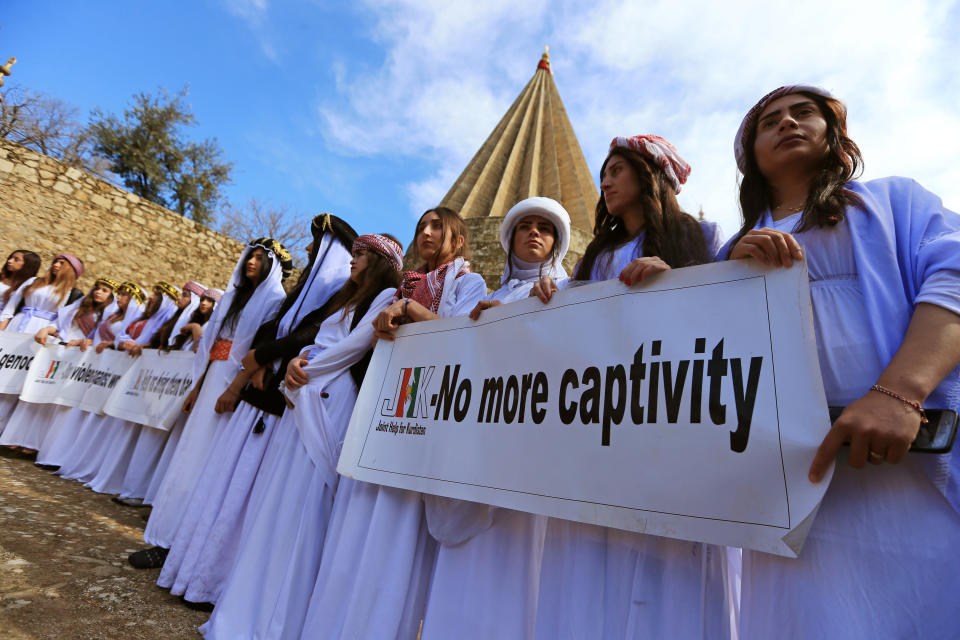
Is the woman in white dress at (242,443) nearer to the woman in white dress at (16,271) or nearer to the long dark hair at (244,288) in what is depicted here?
the long dark hair at (244,288)

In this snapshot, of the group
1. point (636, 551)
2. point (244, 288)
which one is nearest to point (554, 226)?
point (636, 551)

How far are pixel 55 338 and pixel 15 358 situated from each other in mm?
494

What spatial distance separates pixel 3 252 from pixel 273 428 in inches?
364

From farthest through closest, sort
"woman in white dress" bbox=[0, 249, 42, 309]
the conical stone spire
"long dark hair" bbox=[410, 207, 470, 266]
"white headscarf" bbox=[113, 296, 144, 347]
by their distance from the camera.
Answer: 1. the conical stone spire
2. "woman in white dress" bbox=[0, 249, 42, 309]
3. "white headscarf" bbox=[113, 296, 144, 347]
4. "long dark hair" bbox=[410, 207, 470, 266]

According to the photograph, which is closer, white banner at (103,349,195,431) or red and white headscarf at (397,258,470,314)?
red and white headscarf at (397,258,470,314)

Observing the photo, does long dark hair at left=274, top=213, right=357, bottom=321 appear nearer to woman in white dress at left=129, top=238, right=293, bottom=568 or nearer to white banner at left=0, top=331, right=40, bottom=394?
woman in white dress at left=129, top=238, right=293, bottom=568

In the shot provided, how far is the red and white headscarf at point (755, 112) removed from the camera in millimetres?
1312

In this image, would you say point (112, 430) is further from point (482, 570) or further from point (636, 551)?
point (636, 551)

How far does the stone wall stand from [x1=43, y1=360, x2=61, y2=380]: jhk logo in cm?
506

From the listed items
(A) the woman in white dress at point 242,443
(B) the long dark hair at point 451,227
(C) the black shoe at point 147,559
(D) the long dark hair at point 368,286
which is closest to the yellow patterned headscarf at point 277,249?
(A) the woman in white dress at point 242,443

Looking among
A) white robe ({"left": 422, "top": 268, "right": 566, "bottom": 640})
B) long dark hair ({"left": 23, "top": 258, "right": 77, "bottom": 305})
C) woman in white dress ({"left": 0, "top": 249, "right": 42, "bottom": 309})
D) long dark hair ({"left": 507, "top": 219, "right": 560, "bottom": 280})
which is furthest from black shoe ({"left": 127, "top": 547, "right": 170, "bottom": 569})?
woman in white dress ({"left": 0, "top": 249, "right": 42, "bottom": 309})

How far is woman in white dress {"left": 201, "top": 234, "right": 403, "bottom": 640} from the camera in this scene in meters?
1.86

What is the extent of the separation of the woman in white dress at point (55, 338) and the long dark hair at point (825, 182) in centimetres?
606

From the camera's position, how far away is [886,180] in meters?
1.16
